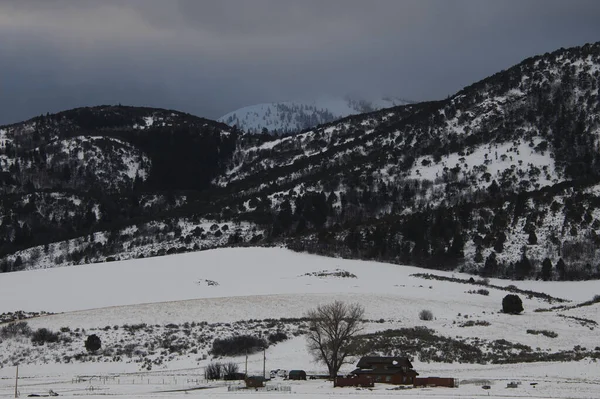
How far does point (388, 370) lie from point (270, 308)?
29.5 meters

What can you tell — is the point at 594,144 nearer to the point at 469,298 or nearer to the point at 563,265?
the point at 563,265

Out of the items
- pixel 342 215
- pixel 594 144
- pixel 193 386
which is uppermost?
pixel 594 144

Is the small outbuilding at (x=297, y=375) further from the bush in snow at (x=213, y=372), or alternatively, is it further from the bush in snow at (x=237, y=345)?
Answer: the bush in snow at (x=237, y=345)

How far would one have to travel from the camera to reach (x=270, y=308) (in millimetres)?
74500

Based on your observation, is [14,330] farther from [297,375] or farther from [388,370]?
[388,370]

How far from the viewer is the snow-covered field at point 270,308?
43562mm

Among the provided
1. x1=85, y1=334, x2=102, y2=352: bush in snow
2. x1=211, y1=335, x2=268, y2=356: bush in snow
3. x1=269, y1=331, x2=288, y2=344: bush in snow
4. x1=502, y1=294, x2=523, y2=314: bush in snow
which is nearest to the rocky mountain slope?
x1=502, y1=294, x2=523, y2=314: bush in snow

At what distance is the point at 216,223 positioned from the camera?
582 feet

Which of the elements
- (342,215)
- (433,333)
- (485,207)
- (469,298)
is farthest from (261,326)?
(342,215)

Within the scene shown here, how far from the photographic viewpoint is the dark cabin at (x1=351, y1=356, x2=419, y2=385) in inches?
1793

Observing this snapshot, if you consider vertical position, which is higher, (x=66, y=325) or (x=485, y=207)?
(x=485, y=207)

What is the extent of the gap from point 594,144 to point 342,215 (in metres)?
55.6

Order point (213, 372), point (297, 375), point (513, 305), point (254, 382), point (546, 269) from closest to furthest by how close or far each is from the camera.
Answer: point (254, 382) → point (297, 375) → point (213, 372) → point (513, 305) → point (546, 269)

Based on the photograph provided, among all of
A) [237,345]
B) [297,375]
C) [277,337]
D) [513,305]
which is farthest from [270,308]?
[297,375]
